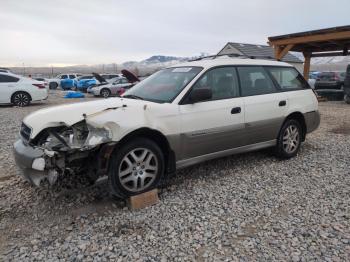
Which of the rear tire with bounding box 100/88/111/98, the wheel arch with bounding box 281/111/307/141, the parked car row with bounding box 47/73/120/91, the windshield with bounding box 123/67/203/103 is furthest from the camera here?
the parked car row with bounding box 47/73/120/91

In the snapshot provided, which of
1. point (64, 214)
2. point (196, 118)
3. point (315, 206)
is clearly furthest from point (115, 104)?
point (315, 206)

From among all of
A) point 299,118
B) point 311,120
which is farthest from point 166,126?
point 311,120

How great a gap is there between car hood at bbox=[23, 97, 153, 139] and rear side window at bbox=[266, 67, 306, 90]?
253 centimetres

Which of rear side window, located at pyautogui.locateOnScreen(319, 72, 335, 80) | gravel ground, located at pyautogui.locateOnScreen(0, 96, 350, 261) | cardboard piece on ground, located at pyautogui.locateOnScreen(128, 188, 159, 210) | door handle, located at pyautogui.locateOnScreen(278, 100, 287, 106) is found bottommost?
gravel ground, located at pyautogui.locateOnScreen(0, 96, 350, 261)

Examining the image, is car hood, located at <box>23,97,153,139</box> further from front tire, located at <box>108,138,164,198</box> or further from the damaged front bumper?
front tire, located at <box>108,138,164,198</box>

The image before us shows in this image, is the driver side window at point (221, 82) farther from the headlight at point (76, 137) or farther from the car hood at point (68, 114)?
the headlight at point (76, 137)

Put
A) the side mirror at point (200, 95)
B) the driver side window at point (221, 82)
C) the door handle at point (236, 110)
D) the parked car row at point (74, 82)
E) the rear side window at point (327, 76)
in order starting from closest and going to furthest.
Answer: the side mirror at point (200, 95)
the driver side window at point (221, 82)
the door handle at point (236, 110)
the rear side window at point (327, 76)
the parked car row at point (74, 82)

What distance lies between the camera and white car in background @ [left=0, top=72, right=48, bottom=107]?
44.0 ft

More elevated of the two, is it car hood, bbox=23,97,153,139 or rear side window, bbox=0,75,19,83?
rear side window, bbox=0,75,19,83

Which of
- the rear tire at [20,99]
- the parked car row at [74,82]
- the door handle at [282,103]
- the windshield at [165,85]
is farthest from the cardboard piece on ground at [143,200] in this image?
the parked car row at [74,82]

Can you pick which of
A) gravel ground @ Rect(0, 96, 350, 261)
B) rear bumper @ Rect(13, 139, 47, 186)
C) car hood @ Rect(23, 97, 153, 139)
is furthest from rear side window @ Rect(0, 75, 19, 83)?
rear bumper @ Rect(13, 139, 47, 186)

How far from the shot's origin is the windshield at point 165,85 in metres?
4.10

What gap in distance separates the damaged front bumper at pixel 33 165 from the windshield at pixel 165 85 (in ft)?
5.10

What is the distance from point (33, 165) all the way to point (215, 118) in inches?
91.3
